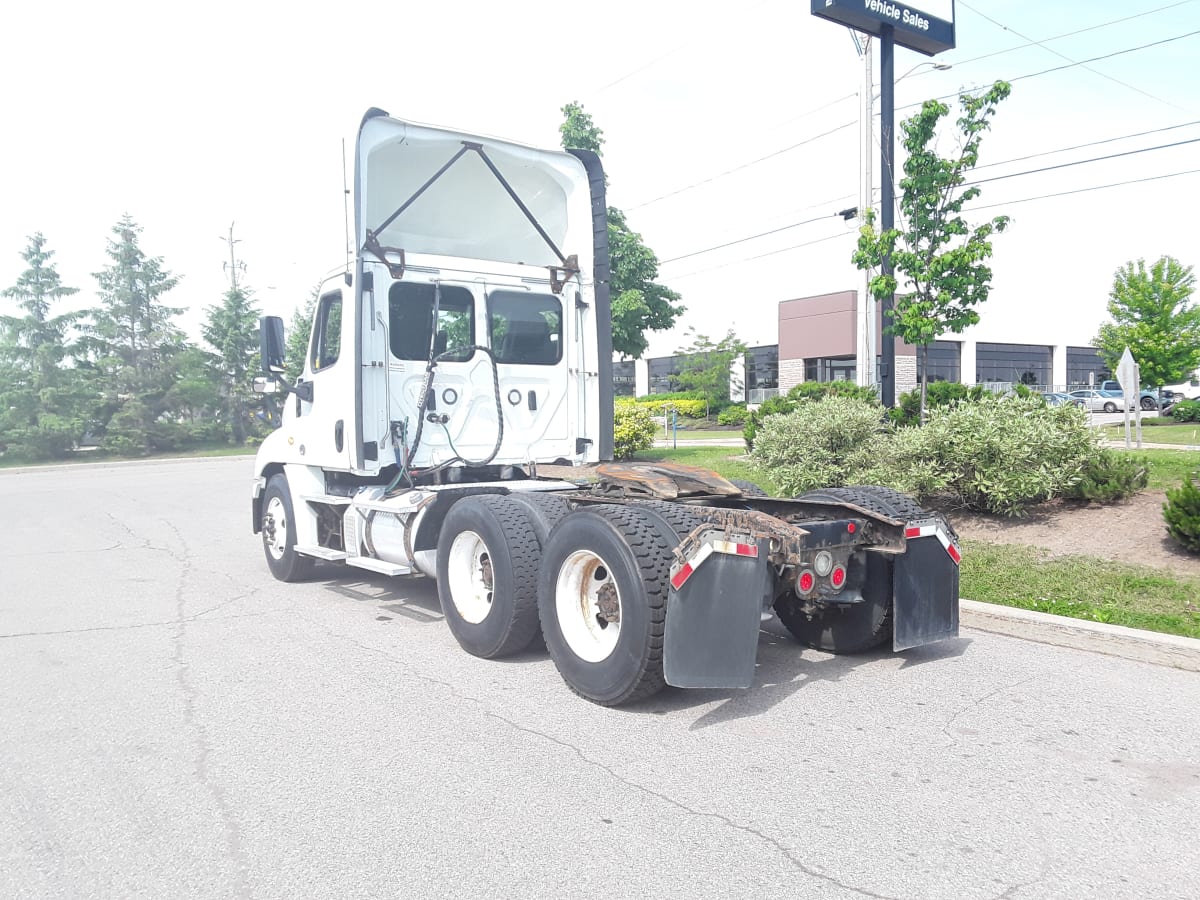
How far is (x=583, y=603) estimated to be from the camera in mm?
5402

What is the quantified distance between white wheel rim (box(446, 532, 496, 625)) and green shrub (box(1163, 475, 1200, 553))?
224 inches

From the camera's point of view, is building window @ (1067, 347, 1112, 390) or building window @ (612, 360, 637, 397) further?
building window @ (612, 360, 637, 397)

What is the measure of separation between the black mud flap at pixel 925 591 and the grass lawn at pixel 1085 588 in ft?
5.37

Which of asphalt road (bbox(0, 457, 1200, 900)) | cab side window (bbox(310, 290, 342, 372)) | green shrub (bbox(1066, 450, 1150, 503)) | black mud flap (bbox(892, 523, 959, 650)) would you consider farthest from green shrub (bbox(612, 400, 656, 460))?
black mud flap (bbox(892, 523, 959, 650))

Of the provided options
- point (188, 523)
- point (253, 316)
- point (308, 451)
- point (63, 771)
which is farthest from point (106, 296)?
point (63, 771)

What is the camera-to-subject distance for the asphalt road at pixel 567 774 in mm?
Answer: 3312

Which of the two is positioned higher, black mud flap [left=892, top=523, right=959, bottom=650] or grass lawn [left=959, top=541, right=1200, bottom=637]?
black mud flap [left=892, top=523, right=959, bottom=650]

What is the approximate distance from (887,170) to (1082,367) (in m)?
50.8

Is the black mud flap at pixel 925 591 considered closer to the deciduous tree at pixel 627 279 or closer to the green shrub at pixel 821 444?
the green shrub at pixel 821 444

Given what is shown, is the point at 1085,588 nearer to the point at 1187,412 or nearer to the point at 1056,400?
the point at 1187,412

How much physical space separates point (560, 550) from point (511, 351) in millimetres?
3288

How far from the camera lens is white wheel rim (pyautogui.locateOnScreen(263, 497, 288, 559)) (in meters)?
8.98

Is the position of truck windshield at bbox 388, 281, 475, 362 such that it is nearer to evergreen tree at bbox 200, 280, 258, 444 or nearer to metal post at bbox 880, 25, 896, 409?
→ metal post at bbox 880, 25, 896, 409

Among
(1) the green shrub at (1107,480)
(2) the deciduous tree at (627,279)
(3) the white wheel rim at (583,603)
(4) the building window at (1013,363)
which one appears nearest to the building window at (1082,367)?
(4) the building window at (1013,363)
